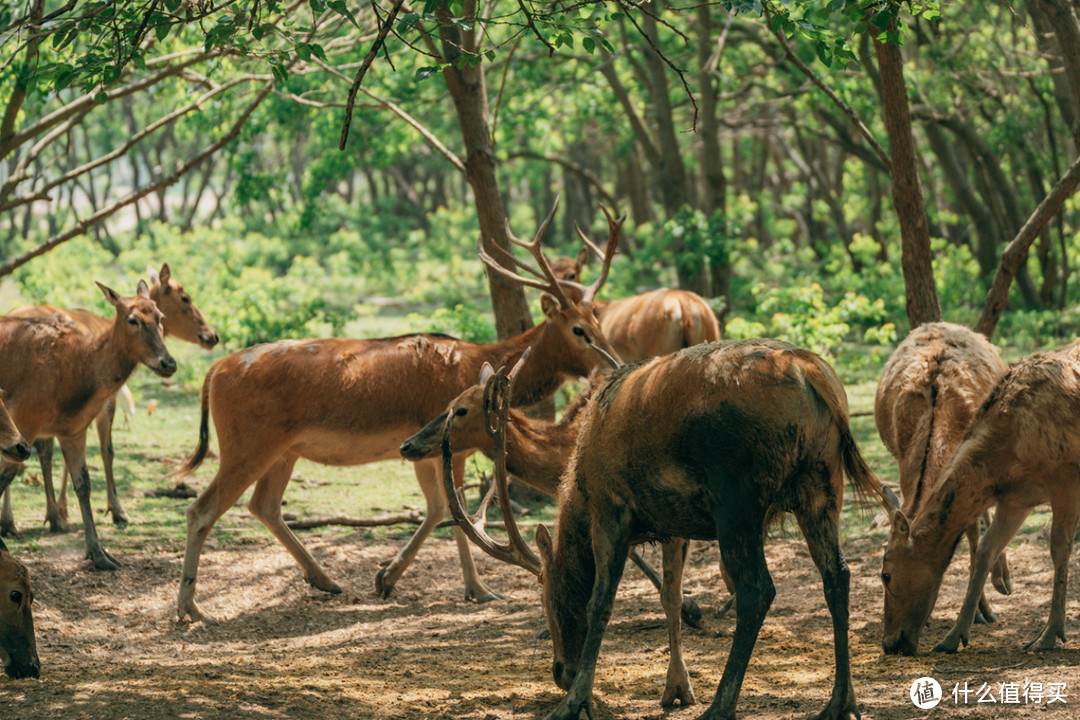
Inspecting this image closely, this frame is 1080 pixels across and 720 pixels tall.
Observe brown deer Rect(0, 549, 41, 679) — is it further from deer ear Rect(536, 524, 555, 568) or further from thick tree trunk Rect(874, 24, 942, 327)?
thick tree trunk Rect(874, 24, 942, 327)

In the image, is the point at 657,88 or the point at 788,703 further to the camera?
the point at 657,88

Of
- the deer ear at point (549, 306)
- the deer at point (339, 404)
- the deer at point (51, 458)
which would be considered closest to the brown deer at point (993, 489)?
the deer at point (339, 404)

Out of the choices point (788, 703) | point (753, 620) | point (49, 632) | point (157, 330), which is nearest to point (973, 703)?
point (788, 703)

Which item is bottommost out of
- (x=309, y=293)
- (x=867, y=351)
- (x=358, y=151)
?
(x=867, y=351)

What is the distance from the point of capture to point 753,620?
510 cm

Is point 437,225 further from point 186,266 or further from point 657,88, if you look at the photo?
point 657,88

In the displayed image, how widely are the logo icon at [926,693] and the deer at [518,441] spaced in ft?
5.97

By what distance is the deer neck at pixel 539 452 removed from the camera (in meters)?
7.13

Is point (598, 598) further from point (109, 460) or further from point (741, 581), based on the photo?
point (109, 460)

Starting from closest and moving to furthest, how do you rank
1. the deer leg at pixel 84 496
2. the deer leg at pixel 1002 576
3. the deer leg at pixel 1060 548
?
the deer leg at pixel 1060 548
the deer leg at pixel 1002 576
the deer leg at pixel 84 496

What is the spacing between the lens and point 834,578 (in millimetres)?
5242

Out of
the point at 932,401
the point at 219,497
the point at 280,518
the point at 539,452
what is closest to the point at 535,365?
the point at 539,452

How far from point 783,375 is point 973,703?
1932 millimetres

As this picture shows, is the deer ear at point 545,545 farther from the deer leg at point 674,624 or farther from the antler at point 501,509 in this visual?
the deer leg at point 674,624
